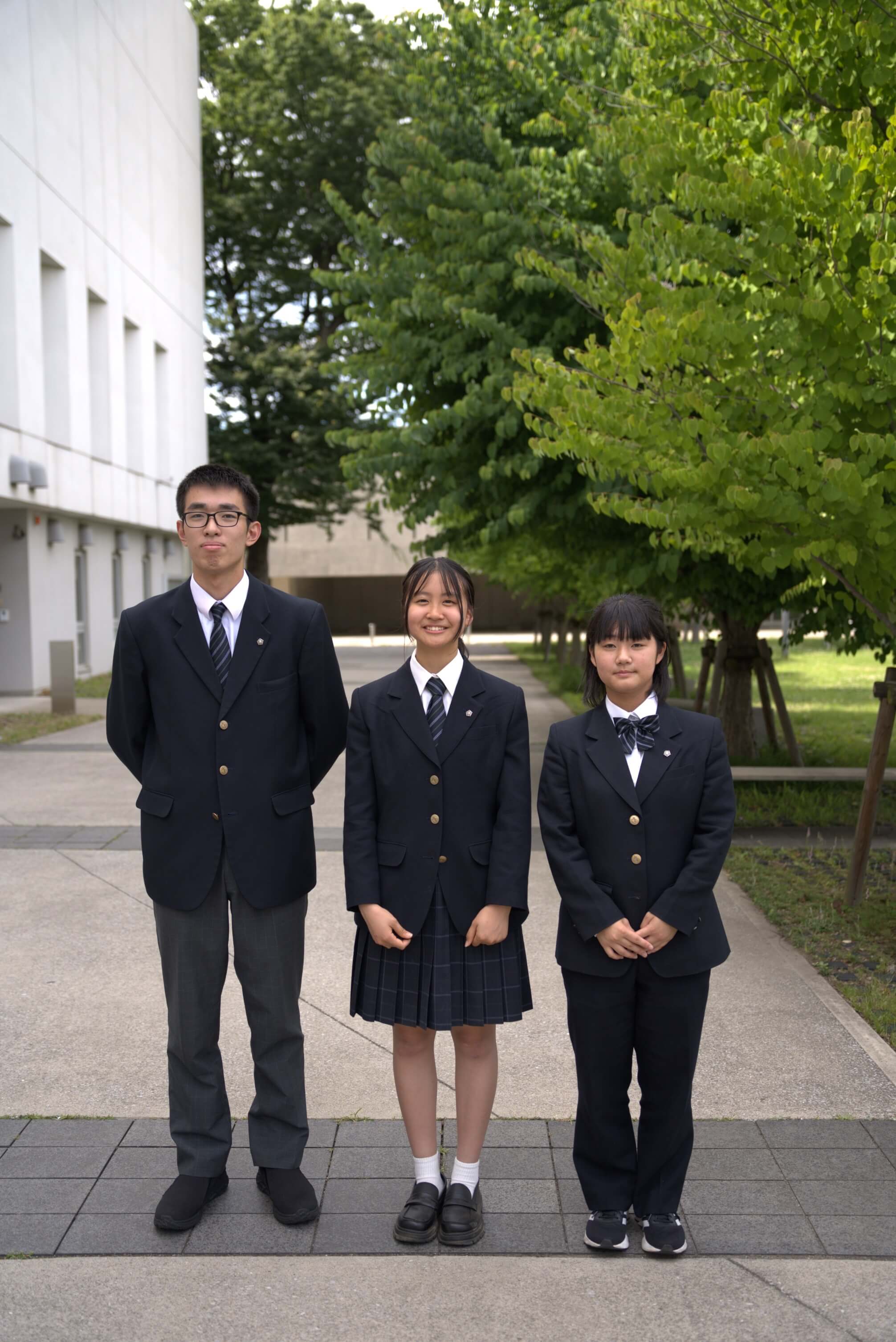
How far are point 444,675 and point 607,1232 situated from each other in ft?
4.91

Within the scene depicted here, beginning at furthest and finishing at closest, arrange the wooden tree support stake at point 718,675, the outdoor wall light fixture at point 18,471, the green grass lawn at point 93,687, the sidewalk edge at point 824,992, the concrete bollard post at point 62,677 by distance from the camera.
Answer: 1. the green grass lawn at point 93,687
2. the outdoor wall light fixture at point 18,471
3. the concrete bollard post at point 62,677
4. the wooden tree support stake at point 718,675
5. the sidewalk edge at point 824,992

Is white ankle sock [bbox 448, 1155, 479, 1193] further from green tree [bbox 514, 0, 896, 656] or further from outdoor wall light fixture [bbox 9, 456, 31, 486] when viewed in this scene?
outdoor wall light fixture [bbox 9, 456, 31, 486]

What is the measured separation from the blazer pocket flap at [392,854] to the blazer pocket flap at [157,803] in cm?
60

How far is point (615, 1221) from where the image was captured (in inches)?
131

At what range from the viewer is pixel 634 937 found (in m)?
3.22

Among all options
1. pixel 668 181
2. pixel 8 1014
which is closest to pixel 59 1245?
pixel 8 1014

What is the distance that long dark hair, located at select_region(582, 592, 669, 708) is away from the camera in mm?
3316

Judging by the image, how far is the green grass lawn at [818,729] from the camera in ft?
32.3

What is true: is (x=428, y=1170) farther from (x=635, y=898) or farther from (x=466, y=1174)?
(x=635, y=898)

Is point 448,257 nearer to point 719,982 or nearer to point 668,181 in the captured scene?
point 668,181

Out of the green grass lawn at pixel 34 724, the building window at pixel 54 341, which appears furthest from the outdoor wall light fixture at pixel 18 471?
the green grass lawn at pixel 34 724

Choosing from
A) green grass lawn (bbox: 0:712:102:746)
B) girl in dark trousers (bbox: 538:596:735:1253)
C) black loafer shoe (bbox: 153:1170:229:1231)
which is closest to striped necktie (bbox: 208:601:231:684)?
girl in dark trousers (bbox: 538:596:735:1253)

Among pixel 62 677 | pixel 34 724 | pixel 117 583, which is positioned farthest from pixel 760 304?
pixel 117 583

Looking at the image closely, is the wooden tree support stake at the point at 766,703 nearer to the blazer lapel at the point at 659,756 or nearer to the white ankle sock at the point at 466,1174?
the blazer lapel at the point at 659,756
